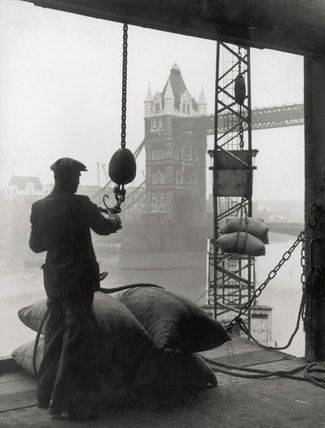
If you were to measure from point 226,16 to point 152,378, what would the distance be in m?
2.64

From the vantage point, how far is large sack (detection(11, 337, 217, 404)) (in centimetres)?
326

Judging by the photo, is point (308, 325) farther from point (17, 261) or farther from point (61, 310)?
point (17, 261)

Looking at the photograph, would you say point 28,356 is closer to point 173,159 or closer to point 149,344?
point 149,344

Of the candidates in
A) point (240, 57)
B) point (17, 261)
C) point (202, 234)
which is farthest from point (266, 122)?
point (240, 57)

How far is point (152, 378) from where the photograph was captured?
3.37 m

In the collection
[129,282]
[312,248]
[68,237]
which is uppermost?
[68,237]

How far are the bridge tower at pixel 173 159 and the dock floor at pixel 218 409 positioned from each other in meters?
45.7

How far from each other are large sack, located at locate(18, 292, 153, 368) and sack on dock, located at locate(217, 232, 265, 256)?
6812 millimetres

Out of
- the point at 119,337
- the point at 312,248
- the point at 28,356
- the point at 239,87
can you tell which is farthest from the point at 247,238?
the point at 119,337

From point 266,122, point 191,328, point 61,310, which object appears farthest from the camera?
point 266,122

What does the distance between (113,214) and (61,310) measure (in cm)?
72

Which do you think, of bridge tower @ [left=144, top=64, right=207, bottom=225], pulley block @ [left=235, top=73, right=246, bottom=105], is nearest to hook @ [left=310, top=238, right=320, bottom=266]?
pulley block @ [left=235, top=73, right=246, bottom=105]

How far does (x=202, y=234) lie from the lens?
47.2 meters

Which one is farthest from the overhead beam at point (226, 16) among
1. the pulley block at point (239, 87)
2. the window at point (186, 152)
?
the window at point (186, 152)
